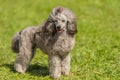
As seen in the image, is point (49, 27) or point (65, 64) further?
point (65, 64)

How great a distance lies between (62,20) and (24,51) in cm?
131

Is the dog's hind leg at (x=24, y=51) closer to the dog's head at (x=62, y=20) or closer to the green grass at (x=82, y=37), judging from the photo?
the green grass at (x=82, y=37)

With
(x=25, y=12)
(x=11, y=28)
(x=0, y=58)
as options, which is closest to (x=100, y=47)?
(x=0, y=58)

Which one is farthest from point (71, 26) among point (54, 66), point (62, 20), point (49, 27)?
point (54, 66)

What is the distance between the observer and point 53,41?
8.32 m

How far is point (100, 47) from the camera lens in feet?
36.3

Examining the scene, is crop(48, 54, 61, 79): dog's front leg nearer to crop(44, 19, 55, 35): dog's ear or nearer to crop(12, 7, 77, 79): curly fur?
crop(12, 7, 77, 79): curly fur

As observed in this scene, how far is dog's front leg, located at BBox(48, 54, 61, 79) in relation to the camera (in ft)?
27.5

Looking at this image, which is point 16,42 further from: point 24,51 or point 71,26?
point 71,26

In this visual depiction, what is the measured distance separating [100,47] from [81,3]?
22.1 feet

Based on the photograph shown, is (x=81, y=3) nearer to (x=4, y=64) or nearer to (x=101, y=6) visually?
(x=101, y=6)

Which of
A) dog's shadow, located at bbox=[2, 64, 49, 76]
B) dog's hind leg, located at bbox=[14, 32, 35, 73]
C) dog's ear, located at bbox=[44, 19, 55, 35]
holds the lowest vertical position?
dog's shadow, located at bbox=[2, 64, 49, 76]

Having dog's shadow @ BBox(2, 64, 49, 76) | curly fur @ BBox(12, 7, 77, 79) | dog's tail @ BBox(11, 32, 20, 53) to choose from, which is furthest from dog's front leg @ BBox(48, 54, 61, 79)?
dog's tail @ BBox(11, 32, 20, 53)

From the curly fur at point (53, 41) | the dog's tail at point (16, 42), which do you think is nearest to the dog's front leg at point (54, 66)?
the curly fur at point (53, 41)
